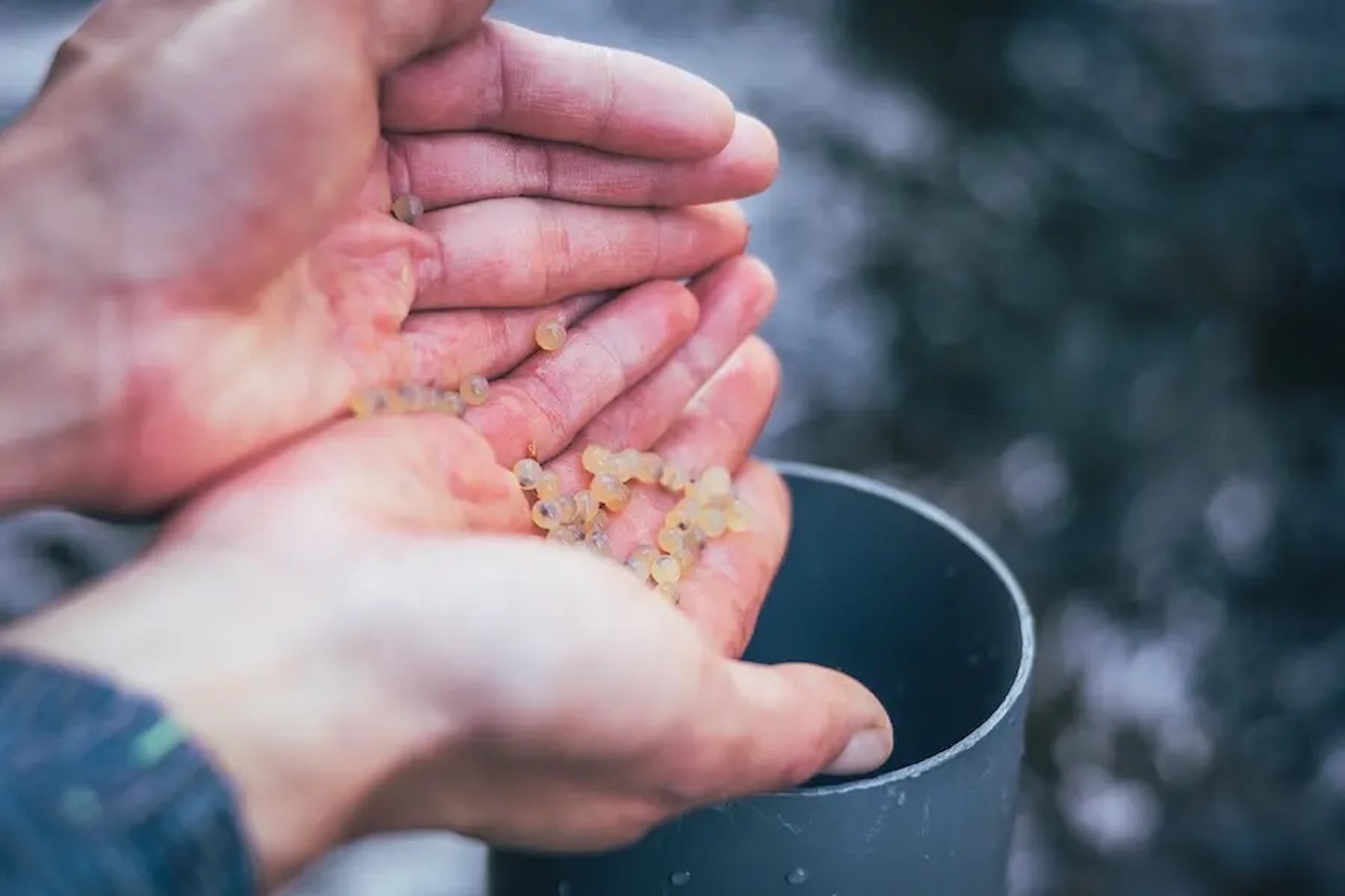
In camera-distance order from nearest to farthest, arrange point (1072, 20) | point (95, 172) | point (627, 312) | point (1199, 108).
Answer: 1. point (95, 172)
2. point (627, 312)
3. point (1199, 108)
4. point (1072, 20)

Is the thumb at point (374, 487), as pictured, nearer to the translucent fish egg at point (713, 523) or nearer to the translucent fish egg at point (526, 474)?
the translucent fish egg at point (526, 474)

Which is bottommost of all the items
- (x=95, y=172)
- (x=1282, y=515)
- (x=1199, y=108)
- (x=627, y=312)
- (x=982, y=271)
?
(x=1282, y=515)

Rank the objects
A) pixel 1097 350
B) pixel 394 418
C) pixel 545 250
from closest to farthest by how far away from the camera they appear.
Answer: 1. pixel 394 418
2. pixel 545 250
3. pixel 1097 350

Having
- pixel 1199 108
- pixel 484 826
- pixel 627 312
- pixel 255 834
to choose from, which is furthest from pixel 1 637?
pixel 1199 108

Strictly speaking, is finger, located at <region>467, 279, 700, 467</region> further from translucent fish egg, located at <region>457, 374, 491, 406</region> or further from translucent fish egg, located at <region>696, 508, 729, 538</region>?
translucent fish egg, located at <region>696, 508, 729, 538</region>

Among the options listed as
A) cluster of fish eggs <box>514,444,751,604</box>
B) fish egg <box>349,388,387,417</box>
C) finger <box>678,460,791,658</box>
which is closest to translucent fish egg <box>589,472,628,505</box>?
cluster of fish eggs <box>514,444,751,604</box>

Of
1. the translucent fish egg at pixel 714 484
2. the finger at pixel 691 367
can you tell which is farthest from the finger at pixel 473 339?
the translucent fish egg at pixel 714 484

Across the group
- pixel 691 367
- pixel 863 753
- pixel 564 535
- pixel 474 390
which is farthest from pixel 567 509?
pixel 863 753

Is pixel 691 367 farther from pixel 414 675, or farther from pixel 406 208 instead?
pixel 414 675

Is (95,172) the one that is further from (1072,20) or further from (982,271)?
(1072,20)
